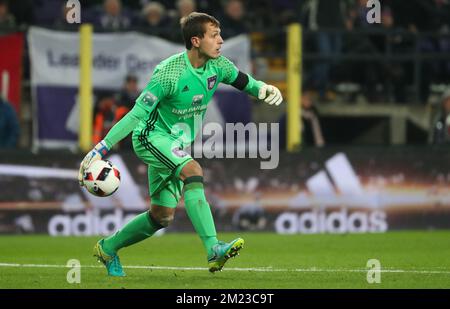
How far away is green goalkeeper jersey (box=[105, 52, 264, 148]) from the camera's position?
33.2ft

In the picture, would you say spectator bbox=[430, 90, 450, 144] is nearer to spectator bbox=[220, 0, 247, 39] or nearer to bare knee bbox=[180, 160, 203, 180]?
spectator bbox=[220, 0, 247, 39]

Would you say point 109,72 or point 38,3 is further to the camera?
point 38,3

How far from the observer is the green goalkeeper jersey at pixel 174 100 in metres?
10.1

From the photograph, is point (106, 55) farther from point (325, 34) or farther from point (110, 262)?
point (110, 262)

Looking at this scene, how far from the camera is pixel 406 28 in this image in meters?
20.2

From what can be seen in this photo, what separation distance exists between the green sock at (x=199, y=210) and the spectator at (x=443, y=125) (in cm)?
873

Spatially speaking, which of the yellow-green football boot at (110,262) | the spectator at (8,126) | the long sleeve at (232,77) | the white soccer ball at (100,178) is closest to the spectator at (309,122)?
the spectator at (8,126)

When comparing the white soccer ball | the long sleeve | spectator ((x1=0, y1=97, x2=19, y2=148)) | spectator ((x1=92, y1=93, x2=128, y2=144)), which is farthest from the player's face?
spectator ((x1=0, y1=97, x2=19, y2=148))

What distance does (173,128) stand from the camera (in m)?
10.5

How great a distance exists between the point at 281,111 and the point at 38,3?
4.59 meters

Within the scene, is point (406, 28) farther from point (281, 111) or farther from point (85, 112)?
point (85, 112)

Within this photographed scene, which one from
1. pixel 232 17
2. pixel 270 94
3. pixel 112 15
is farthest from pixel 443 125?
pixel 270 94
